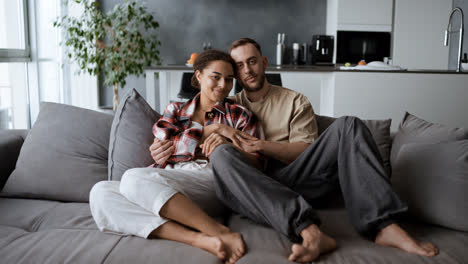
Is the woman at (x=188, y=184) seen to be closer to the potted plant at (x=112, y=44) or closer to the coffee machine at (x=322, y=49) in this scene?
the potted plant at (x=112, y=44)

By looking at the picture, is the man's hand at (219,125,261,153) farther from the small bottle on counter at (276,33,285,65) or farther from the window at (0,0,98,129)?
the small bottle on counter at (276,33,285,65)

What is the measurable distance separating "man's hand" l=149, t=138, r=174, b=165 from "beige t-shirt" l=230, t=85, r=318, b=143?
0.45 m

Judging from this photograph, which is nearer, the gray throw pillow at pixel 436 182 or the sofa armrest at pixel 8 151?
the gray throw pillow at pixel 436 182

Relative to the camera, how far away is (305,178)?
1.69 meters

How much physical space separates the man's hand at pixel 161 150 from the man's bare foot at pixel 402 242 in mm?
908

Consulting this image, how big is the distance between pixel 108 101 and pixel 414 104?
13.3 ft

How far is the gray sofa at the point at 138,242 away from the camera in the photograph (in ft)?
4.26

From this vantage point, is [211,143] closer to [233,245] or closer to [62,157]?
[233,245]

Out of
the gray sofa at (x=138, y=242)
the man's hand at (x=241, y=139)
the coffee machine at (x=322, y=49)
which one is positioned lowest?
the gray sofa at (x=138, y=242)

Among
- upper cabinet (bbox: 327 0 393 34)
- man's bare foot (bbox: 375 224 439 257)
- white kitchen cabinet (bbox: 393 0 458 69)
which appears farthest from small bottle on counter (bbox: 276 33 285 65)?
man's bare foot (bbox: 375 224 439 257)

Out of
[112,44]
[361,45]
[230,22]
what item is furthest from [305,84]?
[112,44]

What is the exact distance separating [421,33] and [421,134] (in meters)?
3.84

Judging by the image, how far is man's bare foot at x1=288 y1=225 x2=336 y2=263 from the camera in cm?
127

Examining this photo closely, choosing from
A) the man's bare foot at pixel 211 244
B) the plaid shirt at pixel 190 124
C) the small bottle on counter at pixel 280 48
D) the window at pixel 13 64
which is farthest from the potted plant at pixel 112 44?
the man's bare foot at pixel 211 244
